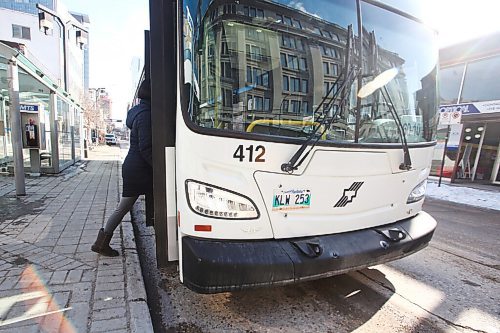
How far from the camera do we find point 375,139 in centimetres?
278

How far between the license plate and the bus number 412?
0.96ft

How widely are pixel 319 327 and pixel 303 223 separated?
90 centimetres

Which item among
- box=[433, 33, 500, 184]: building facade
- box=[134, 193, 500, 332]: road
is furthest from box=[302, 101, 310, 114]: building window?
box=[433, 33, 500, 184]: building facade

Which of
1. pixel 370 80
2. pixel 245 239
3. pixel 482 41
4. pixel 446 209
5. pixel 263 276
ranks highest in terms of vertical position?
pixel 482 41

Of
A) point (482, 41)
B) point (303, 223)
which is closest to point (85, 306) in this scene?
point (303, 223)

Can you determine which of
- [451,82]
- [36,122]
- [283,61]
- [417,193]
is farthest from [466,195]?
[36,122]

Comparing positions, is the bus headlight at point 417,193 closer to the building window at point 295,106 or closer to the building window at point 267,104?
the building window at point 295,106

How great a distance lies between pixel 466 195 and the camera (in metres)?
10.2

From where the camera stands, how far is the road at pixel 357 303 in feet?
8.75

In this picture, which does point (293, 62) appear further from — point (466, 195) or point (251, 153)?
point (466, 195)

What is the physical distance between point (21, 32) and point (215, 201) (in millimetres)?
47973

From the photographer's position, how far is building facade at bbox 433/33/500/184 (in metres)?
12.1

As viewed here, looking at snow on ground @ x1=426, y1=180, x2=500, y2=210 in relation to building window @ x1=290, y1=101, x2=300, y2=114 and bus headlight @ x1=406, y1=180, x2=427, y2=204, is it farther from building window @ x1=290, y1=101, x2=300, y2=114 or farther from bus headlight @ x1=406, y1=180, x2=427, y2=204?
building window @ x1=290, y1=101, x2=300, y2=114

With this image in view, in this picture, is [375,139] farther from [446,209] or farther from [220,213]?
[446,209]
